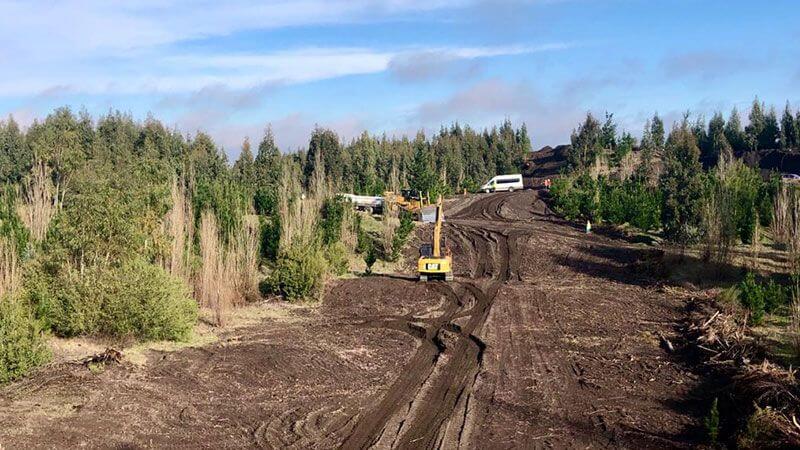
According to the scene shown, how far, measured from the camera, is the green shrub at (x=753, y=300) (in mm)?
18703

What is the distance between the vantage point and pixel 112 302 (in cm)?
1520

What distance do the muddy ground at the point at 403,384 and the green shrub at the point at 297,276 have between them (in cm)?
96

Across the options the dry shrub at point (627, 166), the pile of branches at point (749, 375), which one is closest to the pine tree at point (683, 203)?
the pile of branches at point (749, 375)

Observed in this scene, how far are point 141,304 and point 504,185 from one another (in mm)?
51873

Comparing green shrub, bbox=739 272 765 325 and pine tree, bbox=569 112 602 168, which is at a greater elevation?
pine tree, bbox=569 112 602 168

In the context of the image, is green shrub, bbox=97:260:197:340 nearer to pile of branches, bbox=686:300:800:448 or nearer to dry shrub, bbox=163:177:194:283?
dry shrub, bbox=163:177:194:283

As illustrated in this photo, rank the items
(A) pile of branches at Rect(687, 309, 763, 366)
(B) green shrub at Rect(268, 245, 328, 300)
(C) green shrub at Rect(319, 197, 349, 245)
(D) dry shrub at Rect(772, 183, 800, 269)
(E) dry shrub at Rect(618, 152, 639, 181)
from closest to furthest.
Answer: (A) pile of branches at Rect(687, 309, 763, 366) < (D) dry shrub at Rect(772, 183, 800, 269) < (B) green shrub at Rect(268, 245, 328, 300) < (C) green shrub at Rect(319, 197, 349, 245) < (E) dry shrub at Rect(618, 152, 639, 181)

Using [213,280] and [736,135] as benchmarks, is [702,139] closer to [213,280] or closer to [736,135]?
[736,135]

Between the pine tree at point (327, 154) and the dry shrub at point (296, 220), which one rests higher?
the pine tree at point (327, 154)

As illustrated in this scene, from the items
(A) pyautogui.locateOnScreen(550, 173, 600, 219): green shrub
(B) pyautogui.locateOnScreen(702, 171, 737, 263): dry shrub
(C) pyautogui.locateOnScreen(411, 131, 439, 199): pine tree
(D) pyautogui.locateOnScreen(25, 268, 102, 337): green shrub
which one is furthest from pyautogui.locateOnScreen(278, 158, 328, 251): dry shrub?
(C) pyautogui.locateOnScreen(411, 131, 439, 199): pine tree

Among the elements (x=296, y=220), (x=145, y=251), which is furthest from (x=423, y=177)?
(x=145, y=251)

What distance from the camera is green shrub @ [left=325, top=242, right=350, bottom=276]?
28.1m

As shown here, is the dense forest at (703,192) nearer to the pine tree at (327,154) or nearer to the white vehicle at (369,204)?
the white vehicle at (369,204)

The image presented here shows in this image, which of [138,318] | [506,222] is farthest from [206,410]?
[506,222]
